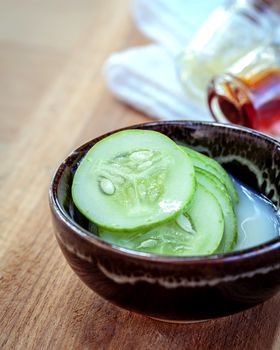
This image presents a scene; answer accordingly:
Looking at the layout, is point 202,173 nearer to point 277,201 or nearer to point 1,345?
point 277,201

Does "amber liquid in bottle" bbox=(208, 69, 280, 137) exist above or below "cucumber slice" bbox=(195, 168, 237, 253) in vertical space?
below

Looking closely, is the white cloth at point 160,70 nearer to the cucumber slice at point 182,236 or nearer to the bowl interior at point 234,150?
the bowl interior at point 234,150

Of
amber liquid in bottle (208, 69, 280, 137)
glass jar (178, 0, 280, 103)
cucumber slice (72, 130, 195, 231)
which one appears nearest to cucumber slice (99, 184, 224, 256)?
cucumber slice (72, 130, 195, 231)

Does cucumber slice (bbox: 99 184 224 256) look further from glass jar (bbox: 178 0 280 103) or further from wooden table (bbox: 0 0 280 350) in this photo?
glass jar (bbox: 178 0 280 103)

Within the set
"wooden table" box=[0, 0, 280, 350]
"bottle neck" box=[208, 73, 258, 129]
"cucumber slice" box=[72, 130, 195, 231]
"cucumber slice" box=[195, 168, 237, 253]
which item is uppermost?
"cucumber slice" box=[195, 168, 237, 253]

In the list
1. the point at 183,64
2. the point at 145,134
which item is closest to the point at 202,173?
the point at 145,134

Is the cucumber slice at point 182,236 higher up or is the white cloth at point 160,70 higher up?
the cucumber slice at point 182,236

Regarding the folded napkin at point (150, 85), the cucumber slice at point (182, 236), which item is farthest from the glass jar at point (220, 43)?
the cucumber slice at point (182, 236)
